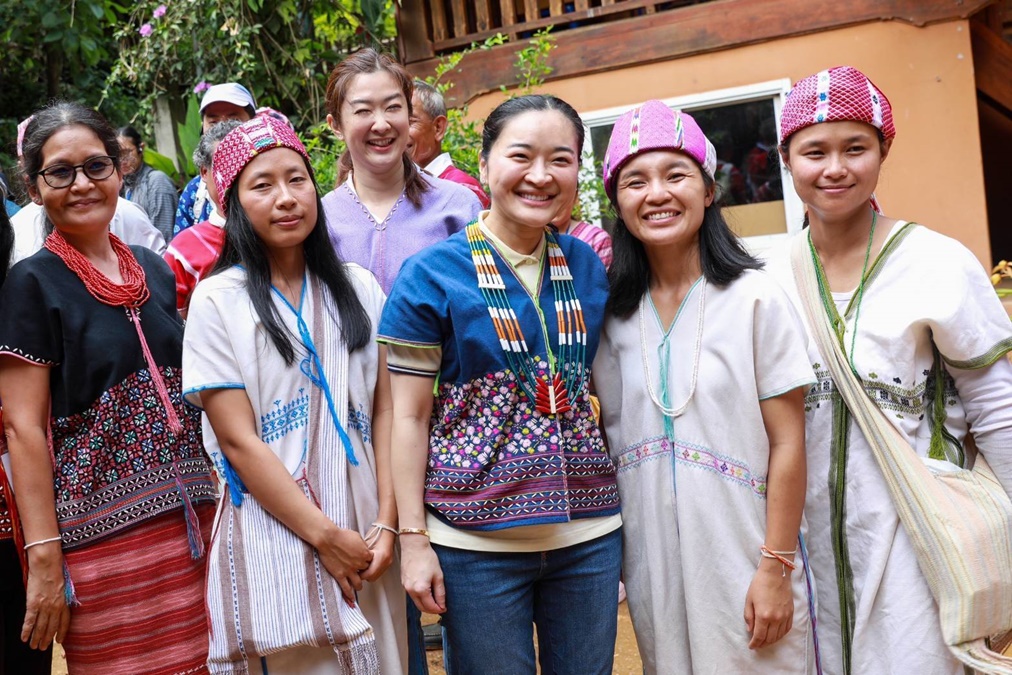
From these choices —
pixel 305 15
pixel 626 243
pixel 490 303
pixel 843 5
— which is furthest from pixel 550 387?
pixel 305 15

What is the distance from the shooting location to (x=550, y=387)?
222 cm

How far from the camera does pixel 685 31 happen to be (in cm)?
702

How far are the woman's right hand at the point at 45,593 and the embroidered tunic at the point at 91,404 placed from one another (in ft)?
0.19

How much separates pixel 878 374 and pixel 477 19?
6149 millimetres

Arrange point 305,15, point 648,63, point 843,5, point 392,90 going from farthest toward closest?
point 305,15, point 648,63, point 843,5, point 392,90

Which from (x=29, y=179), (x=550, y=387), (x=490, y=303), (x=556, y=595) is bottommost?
(x=556, y=595)

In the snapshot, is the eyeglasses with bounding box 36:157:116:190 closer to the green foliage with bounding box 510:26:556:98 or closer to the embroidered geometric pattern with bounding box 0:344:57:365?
the embroidered geometric pattern with bounding box 0:344:57:365

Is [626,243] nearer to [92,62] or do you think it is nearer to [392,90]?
[392,90]

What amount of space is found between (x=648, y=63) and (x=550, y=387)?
552 cm

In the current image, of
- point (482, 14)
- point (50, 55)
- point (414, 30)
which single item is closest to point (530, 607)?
point (482, 14)

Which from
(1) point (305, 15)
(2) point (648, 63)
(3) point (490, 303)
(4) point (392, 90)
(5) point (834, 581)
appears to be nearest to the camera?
(3) point (490, 303)

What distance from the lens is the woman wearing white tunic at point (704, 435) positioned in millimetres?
2225

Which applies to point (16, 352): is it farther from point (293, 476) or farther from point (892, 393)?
point (892, 393)

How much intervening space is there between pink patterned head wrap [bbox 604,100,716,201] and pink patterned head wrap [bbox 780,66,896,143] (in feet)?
0.93
